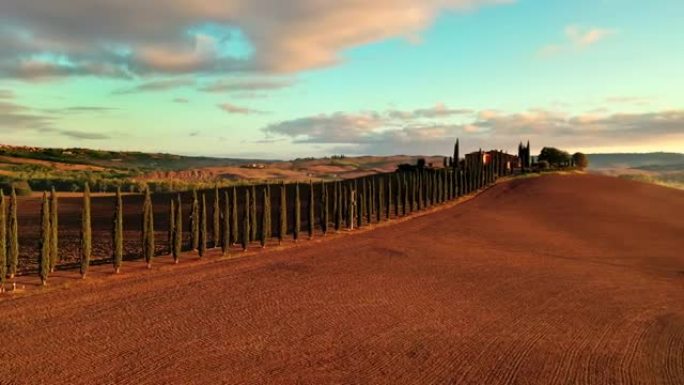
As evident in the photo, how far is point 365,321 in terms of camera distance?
21469 millimetres

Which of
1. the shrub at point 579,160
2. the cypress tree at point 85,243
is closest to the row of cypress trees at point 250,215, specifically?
the cypress tree at point 85,243

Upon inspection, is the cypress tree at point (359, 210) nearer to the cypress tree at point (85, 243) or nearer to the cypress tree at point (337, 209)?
the cypress tree at point (337, 209)

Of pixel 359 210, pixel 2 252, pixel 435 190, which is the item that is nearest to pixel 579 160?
pixel 435 190

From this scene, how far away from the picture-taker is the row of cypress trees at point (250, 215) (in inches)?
1071

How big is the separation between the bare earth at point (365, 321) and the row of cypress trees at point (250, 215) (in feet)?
7.37

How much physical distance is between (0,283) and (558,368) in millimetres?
23270

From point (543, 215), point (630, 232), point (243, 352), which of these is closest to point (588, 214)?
point (543, 215)

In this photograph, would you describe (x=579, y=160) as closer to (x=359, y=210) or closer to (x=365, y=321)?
(x=359, y=210)

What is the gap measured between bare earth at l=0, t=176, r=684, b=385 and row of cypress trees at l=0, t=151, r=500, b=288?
2247 mm

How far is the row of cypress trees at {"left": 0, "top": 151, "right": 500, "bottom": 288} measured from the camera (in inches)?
1071

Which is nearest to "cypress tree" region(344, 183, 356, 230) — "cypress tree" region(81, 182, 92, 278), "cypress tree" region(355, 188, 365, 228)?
"cypress tree" region(355, 188, 365, 228)

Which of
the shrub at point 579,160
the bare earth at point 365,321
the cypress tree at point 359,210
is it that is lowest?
the bare earth at point 365,321

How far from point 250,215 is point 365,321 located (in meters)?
21.9

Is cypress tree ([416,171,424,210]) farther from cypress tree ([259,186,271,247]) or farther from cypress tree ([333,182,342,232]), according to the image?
cypress tree ([259,186,271,247])
